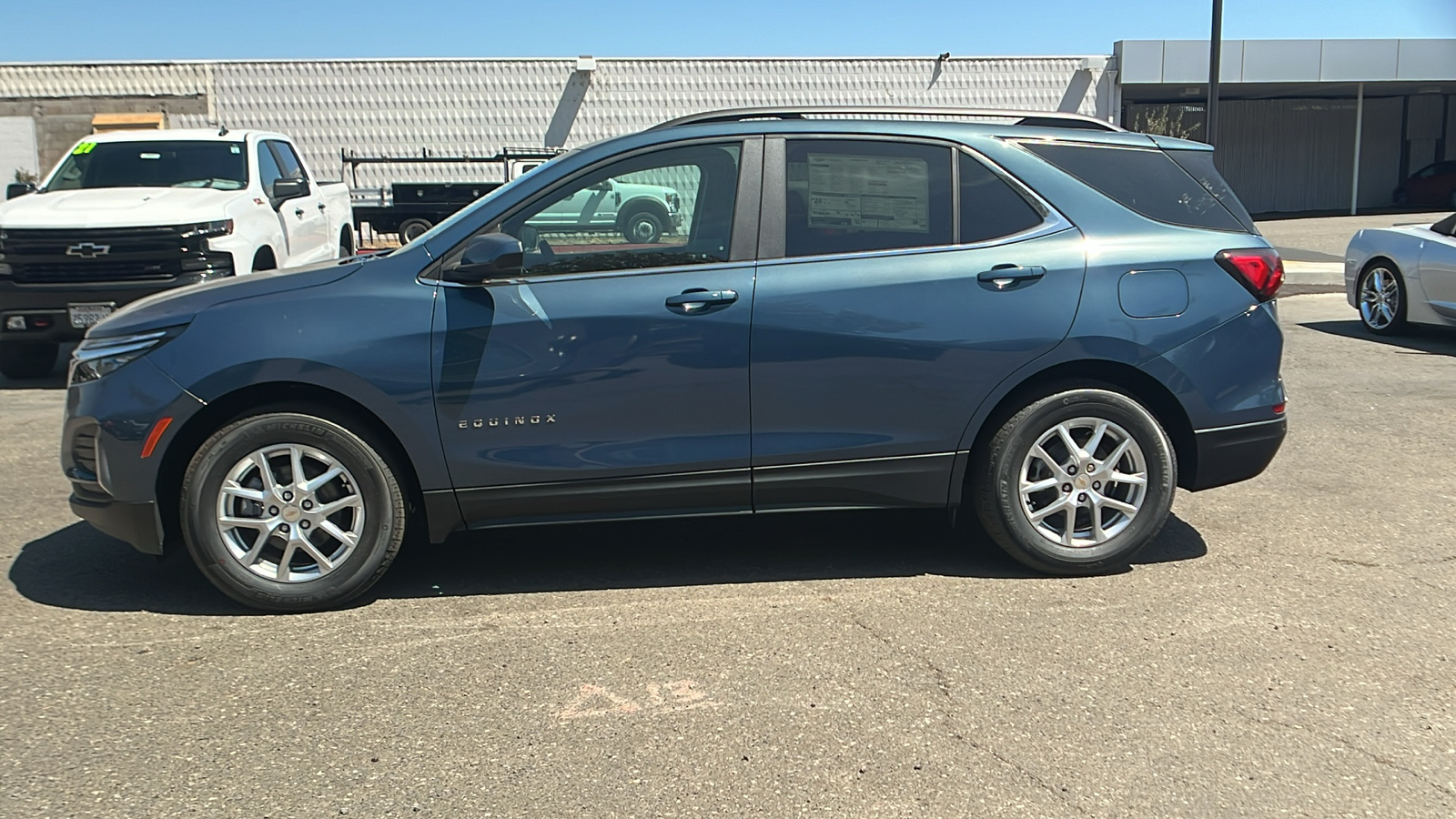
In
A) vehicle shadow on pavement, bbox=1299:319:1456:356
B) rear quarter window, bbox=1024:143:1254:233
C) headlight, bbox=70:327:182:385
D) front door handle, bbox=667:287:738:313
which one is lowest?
vehicle shadow on pavement, bbox=1299:319:1456:356

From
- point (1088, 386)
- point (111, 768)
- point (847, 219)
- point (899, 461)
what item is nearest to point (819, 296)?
point (847, 219)

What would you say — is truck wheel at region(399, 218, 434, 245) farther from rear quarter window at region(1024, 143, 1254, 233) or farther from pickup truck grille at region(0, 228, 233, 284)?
rear quarter window at region(1024, 143, 1254, 233)

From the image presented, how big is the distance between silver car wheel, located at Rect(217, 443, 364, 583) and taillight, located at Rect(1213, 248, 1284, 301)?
3515 millimetres

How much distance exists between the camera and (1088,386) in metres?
4.84

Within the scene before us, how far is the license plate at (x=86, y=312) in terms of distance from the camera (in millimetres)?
9359

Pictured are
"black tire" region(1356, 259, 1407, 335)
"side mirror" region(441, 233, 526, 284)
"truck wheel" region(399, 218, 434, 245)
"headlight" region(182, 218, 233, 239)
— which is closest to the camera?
"side mirror" region(441, 233, 526, 284)

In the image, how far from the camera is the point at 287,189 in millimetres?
10609

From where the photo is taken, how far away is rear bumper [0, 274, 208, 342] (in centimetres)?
939

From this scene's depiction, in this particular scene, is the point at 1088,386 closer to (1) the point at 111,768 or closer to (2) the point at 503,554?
(2) the point at 503,554

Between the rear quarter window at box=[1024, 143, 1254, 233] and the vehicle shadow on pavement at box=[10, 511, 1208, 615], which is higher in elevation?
the rear quarter window at box=[1024, 143, 1254, 233]

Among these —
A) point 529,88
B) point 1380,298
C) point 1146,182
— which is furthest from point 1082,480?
point 529,88

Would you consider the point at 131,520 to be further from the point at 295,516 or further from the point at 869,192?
the point at 869,192

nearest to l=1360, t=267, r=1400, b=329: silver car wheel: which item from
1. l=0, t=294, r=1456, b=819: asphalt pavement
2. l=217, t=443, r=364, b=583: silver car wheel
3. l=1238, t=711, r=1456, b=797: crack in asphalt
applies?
l=0, t=294, r=1456, b=819: asphalt pavement

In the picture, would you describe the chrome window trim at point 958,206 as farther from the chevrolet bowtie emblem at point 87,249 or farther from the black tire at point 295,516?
the chevrolet bowtie emblem at point 87,249
